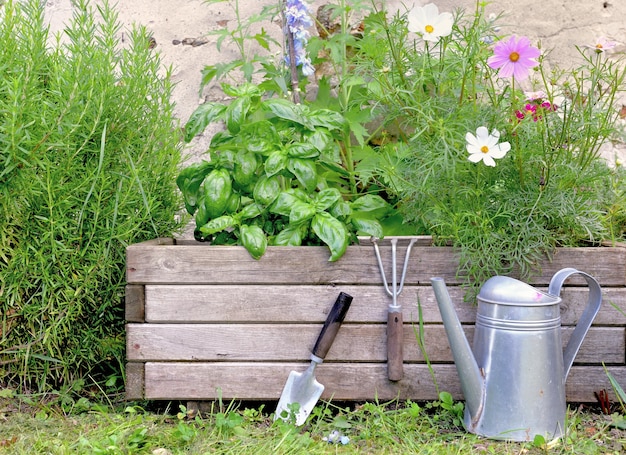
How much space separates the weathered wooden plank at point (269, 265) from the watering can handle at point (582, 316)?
95 millimetres

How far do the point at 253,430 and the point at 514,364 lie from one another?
0.61m

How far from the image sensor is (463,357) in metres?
1.40

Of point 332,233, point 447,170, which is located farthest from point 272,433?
point 447,170

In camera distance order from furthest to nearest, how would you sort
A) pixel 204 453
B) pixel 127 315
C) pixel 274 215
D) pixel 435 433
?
pixel 274 215
pixel 127 315
pixel 435 433
pixel 204 453

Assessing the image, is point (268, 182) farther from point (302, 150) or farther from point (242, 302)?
point (242, 302)

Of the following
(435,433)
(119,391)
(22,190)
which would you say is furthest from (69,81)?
(435,433)

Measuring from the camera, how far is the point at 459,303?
1585 mm

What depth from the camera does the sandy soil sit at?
241 centimetres

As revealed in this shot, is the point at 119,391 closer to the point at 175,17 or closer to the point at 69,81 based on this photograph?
the point at 69,81

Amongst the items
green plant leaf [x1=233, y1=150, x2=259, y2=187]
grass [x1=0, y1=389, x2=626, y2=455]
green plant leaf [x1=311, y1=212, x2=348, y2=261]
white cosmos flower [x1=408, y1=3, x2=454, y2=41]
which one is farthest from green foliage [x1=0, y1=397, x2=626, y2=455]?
white cosmos flower [x1=408, y1=3, x2=454, y2=41]

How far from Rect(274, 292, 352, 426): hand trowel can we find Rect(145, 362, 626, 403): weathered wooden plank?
0.03m

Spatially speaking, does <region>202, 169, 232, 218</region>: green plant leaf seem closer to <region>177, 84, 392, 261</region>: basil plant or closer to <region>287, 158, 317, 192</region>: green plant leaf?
<region>177, 84, 392, 261</region>: basil plant

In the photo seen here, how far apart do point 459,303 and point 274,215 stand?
537 millimetres

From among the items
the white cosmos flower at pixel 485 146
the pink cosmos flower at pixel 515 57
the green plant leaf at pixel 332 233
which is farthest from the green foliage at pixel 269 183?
the pink cosmos flower at pixel 515 57
